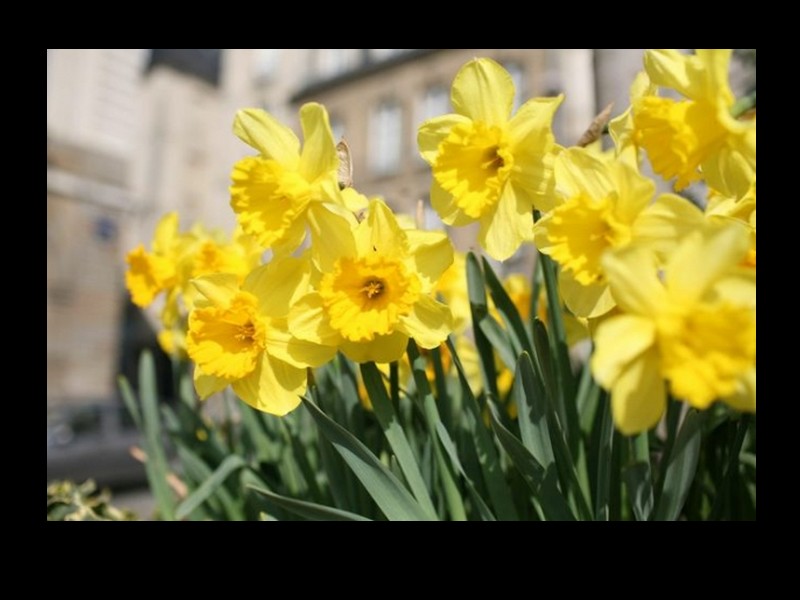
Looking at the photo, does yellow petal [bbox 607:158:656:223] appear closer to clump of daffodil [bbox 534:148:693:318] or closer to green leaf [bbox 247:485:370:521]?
clump of daffodil [bbox 534:148:693:318]

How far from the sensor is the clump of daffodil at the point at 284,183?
52 cm

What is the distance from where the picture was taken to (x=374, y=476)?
1.87 feet

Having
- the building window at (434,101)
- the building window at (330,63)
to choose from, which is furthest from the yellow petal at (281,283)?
the building window at (330,63)

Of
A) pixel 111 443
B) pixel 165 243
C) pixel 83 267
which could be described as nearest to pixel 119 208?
pixel 83 267

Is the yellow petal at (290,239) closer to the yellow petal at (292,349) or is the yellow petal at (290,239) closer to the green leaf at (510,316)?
the yellow petal at (292,349)

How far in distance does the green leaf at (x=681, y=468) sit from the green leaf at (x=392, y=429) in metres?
0.22

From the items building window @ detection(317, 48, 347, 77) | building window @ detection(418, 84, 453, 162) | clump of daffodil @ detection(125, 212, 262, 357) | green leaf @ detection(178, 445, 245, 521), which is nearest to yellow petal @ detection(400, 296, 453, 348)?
clump of daffodil @ detection(125, 212, 262, 357)

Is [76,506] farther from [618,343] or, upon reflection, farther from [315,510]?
[618,343]

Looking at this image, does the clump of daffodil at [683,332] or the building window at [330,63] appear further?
the building window at [330,63]

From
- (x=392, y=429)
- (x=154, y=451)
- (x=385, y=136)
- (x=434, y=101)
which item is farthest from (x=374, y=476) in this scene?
(x=385, y=136)

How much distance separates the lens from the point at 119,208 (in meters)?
8.48

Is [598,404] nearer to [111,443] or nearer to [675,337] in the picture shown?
[675,337]

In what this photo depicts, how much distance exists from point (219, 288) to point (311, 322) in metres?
0.13
